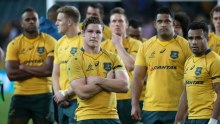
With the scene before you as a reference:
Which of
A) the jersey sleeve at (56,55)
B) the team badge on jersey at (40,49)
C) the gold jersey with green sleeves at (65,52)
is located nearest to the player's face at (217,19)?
the gold jersey with green sleeves at (65,52)

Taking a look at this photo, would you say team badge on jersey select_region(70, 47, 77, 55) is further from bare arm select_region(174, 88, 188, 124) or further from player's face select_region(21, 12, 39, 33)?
bare arm select_region(174, 88, 188, 124)

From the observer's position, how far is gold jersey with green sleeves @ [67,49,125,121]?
1031cm

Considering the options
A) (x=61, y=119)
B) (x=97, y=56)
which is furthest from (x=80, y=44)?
(x=97, y=56)

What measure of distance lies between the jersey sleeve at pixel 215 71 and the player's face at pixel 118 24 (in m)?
3.33

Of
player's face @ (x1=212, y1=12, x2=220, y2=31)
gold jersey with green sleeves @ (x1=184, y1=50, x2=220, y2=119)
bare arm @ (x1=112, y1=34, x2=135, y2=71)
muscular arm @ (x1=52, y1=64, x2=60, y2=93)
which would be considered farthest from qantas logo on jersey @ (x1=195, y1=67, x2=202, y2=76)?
player's face @ (x1=212, y1=12, x2=220, y2=31)

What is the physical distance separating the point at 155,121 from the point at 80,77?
1.58m

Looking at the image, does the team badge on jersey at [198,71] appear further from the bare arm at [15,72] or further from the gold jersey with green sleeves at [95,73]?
the bare arm at [15,72]

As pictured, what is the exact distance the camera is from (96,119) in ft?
33.7

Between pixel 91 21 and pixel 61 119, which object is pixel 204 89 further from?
pixel 61 119

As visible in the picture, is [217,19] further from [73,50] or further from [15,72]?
[15,72]

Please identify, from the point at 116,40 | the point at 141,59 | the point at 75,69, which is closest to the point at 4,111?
the point at 116,40

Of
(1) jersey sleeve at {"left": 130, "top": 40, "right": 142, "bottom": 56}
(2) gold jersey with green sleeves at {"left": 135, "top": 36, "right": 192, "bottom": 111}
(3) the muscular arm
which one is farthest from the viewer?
(1) jersey sleeve at {"left": 130, "top": 40, "right": 142, "bottom": 56}

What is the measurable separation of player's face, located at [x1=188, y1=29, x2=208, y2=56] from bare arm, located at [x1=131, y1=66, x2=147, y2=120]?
1.07 meters

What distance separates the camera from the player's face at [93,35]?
1059 cm
